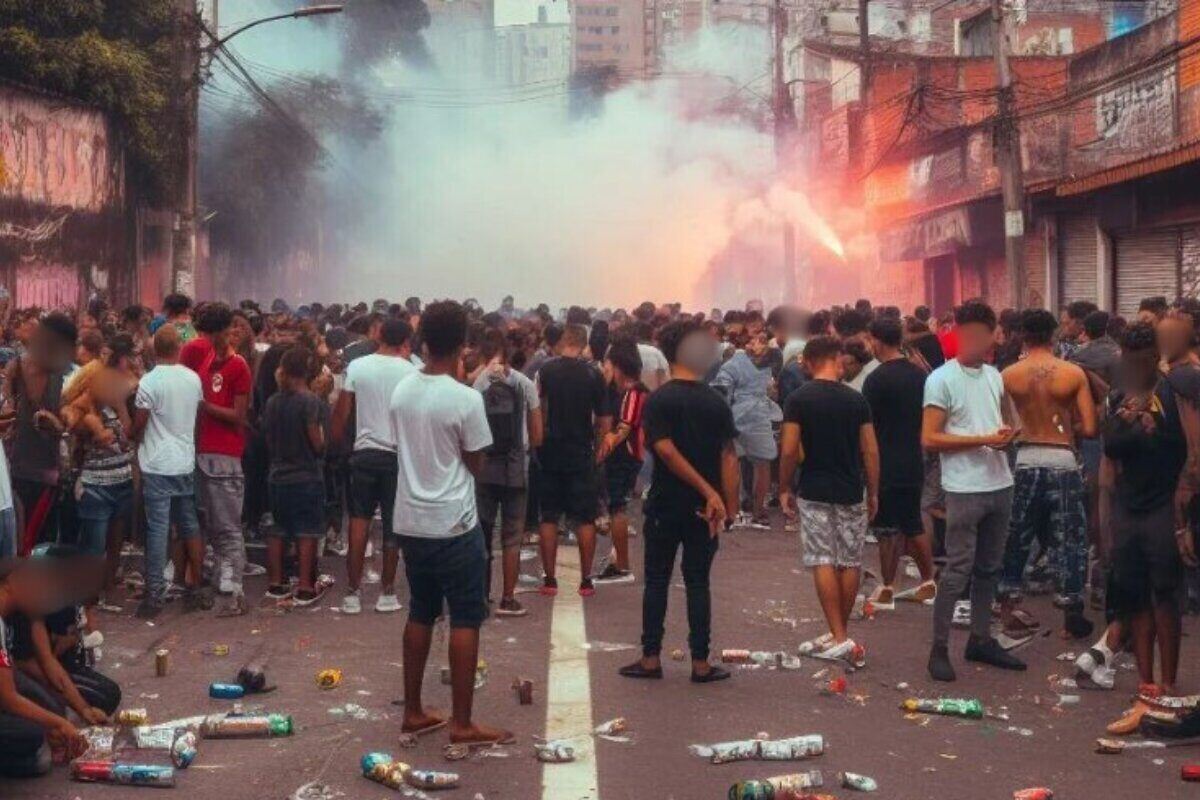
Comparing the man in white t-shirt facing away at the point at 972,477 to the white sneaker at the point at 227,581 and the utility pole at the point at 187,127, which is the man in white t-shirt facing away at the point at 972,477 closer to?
the white sneaker at the point at 227,581

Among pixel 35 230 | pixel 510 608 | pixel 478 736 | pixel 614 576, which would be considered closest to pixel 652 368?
pixel 614 576

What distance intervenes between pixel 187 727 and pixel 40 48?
22.6 meters

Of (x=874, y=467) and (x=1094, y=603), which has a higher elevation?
(x=874, y=467)

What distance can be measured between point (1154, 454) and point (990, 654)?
1.65 metres

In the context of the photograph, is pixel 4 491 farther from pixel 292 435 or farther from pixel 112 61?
pixel 112 61

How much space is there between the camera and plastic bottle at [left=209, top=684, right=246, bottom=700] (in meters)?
7.84

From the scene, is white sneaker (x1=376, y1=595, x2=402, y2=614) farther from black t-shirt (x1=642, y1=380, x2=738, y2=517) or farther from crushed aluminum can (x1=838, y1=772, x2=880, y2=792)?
crushed aluminum can (x1=838, y1=772, x2=880, y2=792)

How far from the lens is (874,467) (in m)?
8.94

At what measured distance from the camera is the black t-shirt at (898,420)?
10.3 meters

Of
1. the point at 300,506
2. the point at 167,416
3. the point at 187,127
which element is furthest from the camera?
the point at 187,127

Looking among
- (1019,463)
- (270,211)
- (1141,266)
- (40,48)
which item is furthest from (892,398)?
(270,211)

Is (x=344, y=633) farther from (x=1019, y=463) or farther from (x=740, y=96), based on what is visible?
(x=740, y=96)

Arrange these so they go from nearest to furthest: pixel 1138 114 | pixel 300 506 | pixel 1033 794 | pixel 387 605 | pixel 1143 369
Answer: pixel 1033 794
pixel 1143 369
pixel 387 605
pixel 300 506
pixel 1138 114

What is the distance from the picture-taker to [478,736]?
694cm
